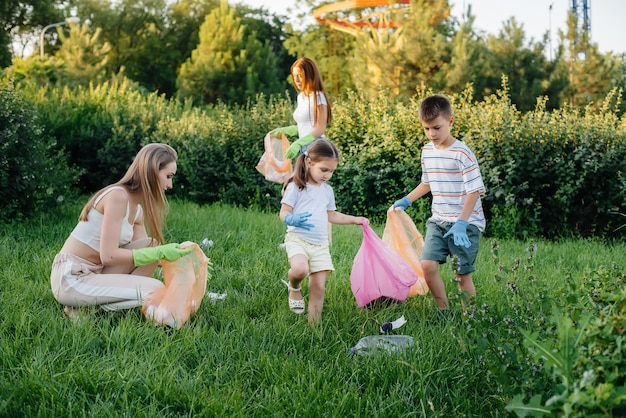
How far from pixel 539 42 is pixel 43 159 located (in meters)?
13.5

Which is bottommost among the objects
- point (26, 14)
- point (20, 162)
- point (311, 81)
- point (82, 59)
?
point (20, 162)

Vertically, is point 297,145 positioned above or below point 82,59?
below

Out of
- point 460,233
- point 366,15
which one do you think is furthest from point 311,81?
point 366,15

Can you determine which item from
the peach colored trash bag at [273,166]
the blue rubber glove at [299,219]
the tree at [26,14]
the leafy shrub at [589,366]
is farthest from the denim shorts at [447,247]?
the tree at [26,14]

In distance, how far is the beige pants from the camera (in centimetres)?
362

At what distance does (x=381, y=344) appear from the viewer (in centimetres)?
307

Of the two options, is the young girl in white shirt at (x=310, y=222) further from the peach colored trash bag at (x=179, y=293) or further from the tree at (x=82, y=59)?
the tree at (x=82, y=59)

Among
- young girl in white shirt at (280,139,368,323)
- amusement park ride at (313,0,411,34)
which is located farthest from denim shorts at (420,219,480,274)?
amusement park ride at (313,0,411,34)

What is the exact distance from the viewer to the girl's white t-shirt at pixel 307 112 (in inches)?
213

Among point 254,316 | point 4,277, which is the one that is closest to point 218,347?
point 254,316

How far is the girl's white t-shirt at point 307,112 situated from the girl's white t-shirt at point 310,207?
1.74 m

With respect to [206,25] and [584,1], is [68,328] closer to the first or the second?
[206,25]

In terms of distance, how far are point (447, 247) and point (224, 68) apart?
77.3 feet

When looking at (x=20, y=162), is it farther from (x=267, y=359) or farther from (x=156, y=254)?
(x=267, y=359)
